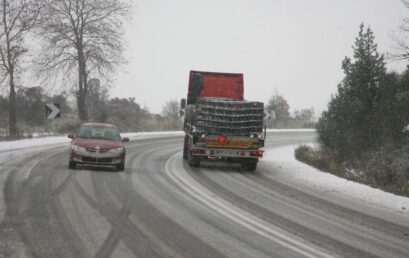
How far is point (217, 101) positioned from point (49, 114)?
11.7 meters

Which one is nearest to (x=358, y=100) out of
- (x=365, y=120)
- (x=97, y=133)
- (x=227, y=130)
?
(x=365, y=120)

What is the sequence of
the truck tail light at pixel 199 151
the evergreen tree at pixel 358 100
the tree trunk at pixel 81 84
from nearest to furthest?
the truck tail light at pixel 199 151 → the evergreen tree at pixel 358 100 → the tree trunk at pixel 81 84

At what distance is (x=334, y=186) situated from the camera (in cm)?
1530

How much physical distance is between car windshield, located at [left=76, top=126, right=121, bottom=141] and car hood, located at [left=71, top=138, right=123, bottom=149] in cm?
47

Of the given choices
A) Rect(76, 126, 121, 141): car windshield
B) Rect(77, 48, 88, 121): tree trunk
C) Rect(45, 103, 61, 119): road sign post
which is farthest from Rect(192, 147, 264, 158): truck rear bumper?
Rect(77, 48, 88, 121): tree trunk

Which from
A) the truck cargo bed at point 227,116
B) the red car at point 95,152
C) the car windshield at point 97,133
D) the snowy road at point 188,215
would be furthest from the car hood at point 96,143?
the truck cargo bed at point 227,116

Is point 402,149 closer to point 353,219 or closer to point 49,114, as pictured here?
point 353,219

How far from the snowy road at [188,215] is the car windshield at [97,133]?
1.24 m

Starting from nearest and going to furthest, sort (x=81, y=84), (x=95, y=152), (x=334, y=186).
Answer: (x=334, y=186) < (x=95, y=152) < (x=81, y=84)

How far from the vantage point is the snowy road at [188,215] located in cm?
732

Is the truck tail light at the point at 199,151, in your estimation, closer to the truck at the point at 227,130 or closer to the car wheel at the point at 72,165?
the truck at the point at 227,130

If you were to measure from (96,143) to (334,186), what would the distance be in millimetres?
6784

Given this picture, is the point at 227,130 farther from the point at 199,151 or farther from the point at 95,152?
the point at 95,152

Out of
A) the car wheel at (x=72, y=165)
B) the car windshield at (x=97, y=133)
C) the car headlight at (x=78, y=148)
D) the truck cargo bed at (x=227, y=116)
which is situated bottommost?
the car wheel at (x=72, y=165)
